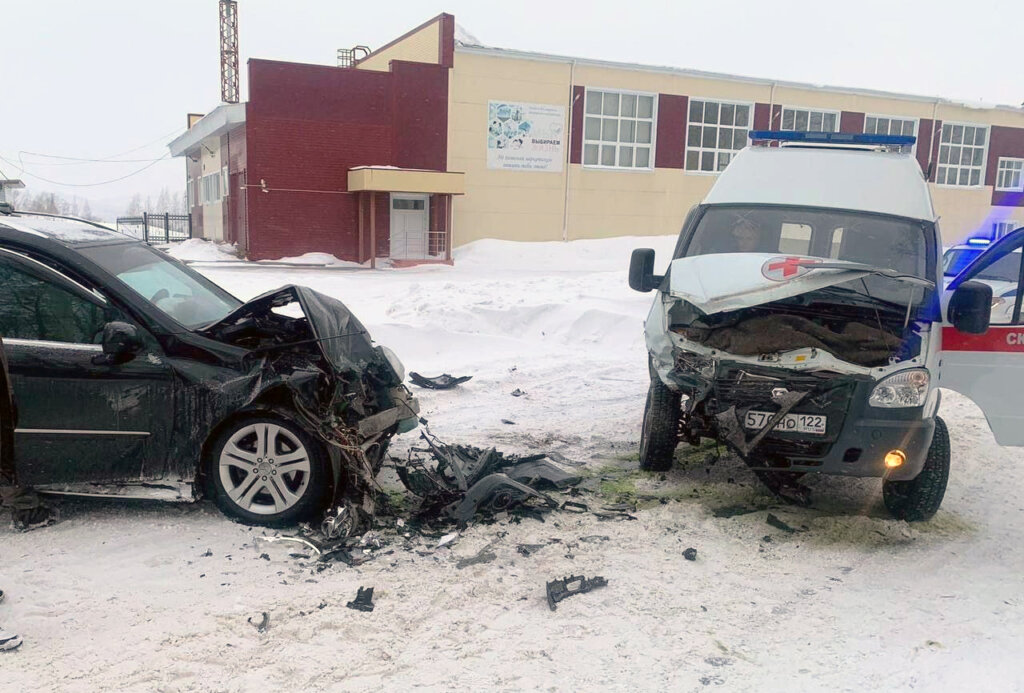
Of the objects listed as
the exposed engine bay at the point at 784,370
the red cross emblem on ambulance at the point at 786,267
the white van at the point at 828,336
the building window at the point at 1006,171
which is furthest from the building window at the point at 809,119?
the exposed engine bay at the point at 784,370

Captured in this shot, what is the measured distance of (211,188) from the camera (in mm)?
34031

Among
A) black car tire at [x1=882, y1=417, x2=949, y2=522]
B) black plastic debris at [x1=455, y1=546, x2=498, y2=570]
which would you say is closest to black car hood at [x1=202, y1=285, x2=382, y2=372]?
black plastic debris at [x1=455, y1=546, x2=498, y2=570]

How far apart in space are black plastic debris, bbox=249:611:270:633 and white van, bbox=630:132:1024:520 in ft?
9.00

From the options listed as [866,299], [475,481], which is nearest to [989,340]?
[866,299]

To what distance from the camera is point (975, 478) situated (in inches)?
239

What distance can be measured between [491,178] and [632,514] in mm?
24765

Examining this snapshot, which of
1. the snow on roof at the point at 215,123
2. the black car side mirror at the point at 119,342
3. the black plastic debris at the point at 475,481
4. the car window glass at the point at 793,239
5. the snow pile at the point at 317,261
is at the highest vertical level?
the snow on roof at the point at 215,123

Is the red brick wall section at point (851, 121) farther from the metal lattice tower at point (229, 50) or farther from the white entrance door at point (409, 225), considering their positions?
the metal lattice tower at point (229, 50)

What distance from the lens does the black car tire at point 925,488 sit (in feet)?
16.0

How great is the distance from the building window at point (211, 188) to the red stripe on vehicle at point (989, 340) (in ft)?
103

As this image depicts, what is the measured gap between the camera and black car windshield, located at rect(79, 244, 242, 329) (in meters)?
4.65

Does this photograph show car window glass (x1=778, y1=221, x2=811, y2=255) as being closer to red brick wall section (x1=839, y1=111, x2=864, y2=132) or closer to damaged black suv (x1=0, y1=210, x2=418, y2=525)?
damaged black suv (x1=0, y1=210, x2=418, y2=525)

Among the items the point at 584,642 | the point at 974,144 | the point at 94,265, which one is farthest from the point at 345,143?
the point at 974,144

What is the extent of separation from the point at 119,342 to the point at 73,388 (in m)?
0.38
